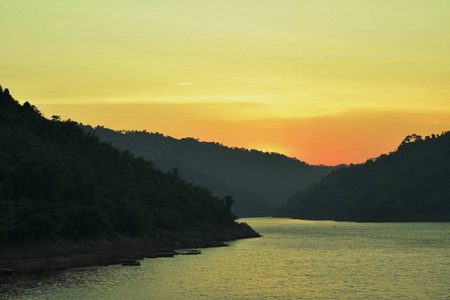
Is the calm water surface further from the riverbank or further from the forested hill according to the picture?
the forested hill

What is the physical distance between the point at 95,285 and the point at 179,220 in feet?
272

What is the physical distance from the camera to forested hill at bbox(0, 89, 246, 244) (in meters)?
119

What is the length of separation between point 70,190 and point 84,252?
35.6 m

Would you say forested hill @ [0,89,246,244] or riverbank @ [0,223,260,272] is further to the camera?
forested hill @ [0,89,246,244]

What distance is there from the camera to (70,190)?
147375 millimetres

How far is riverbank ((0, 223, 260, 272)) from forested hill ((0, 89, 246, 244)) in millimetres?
2475

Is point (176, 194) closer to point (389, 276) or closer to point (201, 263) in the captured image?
point (201, 263)

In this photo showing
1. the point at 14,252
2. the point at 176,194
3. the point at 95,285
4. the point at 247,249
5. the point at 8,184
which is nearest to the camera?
the point at 95,285

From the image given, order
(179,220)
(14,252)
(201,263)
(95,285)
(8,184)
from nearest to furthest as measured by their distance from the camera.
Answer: (95,285), (14,252), (201,263), (8,184), (179,220)

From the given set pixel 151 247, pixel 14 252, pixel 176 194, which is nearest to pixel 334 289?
pixel 14 252

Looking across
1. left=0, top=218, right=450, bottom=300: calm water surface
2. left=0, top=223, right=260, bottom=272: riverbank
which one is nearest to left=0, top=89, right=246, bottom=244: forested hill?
left=0, top=223, right=260, bottom=272: riverbank

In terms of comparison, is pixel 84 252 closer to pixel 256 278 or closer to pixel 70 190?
pixel 256 278

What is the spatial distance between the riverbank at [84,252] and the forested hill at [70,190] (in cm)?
247

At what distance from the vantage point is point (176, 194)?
194000 millimetres
